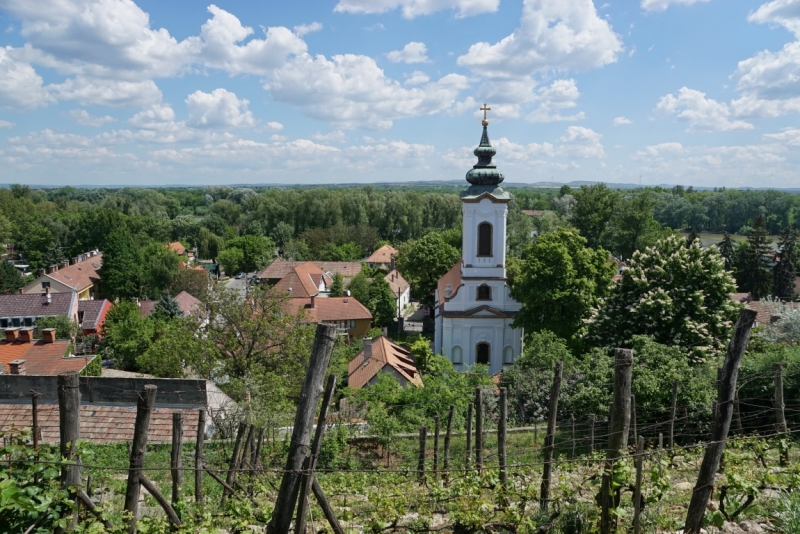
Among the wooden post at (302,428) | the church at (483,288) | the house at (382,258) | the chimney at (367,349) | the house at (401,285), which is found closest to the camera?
the wooden post at (302,428)

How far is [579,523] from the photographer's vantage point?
20.3ft

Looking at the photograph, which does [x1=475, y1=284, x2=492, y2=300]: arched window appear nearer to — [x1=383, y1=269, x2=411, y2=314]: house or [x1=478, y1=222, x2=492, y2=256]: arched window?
[x1=478, y1=222, x2=492, y2=256]: arched window

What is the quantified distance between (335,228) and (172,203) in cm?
6280

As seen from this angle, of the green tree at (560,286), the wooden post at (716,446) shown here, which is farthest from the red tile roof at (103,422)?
the green tree at (560,286)

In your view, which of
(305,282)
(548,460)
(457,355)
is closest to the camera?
(548,460)

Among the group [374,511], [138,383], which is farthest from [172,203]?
[374,511]

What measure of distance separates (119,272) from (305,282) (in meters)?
15.7

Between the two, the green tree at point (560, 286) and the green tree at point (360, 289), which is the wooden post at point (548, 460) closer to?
the green tree at point (560, 286)

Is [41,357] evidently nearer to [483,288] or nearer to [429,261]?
[483,288]

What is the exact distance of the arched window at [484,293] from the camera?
2782 cm

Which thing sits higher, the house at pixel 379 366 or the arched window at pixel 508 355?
the house at pixel 379 366

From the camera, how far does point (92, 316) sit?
36.3 meters

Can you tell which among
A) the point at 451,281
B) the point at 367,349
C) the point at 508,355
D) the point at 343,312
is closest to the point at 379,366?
the point at 367,349

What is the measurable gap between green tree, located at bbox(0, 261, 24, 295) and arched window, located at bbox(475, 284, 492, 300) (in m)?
40.2
